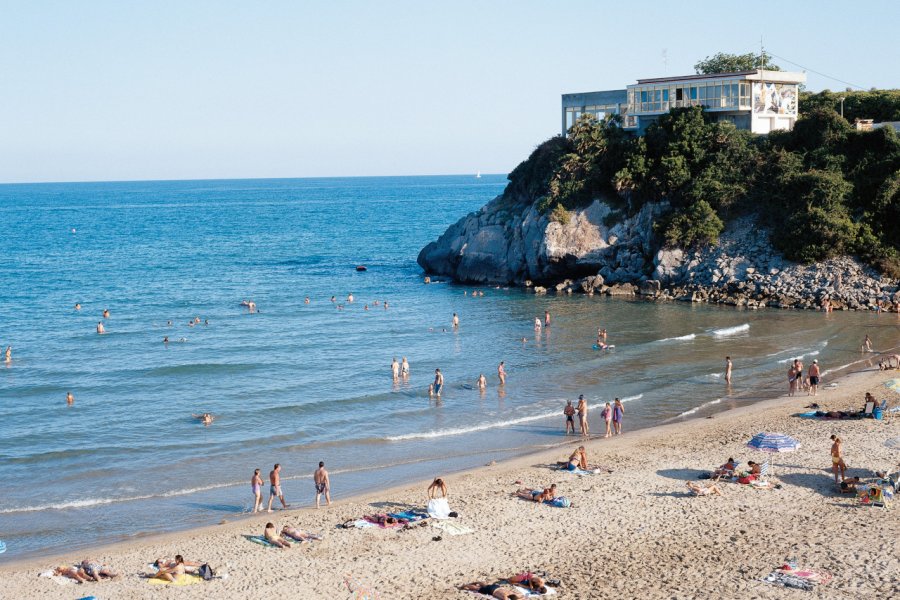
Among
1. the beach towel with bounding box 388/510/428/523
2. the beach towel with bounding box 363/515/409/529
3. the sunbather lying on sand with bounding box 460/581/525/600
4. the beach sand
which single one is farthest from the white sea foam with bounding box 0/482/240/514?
the sunbather lying on sand with bounding box 460/581/525/600

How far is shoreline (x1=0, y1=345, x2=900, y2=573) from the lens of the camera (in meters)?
19.8

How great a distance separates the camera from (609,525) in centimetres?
1997

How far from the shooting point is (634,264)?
177 ft

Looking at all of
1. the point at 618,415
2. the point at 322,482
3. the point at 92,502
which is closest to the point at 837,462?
the point at 618,415

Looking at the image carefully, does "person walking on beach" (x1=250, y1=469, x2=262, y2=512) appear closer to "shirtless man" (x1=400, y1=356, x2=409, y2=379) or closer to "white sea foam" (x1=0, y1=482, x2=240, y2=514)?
"white sea foam" (x1=0, y1=482, x2=240, y2=514)

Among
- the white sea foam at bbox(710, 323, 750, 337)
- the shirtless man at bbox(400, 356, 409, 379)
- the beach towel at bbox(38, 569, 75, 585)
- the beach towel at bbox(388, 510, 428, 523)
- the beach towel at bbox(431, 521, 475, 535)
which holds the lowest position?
the beach towel at bbox(38, 569, 75, 585)

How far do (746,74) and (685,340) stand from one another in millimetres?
22289

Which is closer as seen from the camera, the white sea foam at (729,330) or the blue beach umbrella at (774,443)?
the blue beach umbrella at (774,443)

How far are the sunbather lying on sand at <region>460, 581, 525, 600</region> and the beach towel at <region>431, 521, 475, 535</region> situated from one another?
271 cm

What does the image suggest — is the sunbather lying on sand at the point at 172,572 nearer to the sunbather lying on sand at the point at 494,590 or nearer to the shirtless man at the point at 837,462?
the sunbather lying on sand at the point at 494,590

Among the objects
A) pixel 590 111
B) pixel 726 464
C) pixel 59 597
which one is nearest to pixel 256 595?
pixel 59 597

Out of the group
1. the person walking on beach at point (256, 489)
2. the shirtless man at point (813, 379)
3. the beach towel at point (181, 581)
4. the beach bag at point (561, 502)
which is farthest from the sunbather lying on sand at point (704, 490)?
the beach towel at point (181, 581)

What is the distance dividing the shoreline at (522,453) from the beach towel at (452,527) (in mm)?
2728

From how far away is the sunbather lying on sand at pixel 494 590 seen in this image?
16252mm
